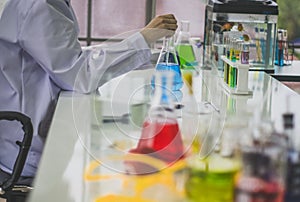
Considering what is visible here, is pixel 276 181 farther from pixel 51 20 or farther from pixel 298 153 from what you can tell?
pixel 51 20

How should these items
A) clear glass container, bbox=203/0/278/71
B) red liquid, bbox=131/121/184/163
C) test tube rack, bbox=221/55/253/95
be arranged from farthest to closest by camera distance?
clear glass container, bbox=203/0/278/71
test tube rack, bbox=221/55/253/95
red liquid, bbox=131/121/184/163

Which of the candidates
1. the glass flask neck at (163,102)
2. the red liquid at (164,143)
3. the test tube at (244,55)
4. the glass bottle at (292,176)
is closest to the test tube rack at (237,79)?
the test tube at (244,55)

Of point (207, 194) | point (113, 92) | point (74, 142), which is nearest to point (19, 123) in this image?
point (113, 92)

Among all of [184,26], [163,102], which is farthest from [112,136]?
[184,26]

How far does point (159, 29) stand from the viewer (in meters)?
1.94

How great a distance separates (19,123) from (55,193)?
0.90 metres

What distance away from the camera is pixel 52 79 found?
189 cm

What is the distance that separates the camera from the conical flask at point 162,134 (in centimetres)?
112

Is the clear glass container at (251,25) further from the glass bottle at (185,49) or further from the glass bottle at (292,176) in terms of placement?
the glass bottle at (292,176)

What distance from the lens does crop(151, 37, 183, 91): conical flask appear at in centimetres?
187

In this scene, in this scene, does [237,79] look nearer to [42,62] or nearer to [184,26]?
[184,26]

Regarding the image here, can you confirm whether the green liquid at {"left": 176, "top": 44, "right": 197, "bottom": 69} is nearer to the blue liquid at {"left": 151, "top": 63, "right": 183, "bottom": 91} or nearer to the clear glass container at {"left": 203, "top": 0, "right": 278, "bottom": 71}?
the clear glass container at {"left": 203, "top": 0, "right": 278, "bottom": 71}

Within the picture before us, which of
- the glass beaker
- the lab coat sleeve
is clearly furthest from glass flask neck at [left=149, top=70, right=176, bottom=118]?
the lab coat sleeve

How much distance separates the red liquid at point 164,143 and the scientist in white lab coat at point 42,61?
2.21ft
